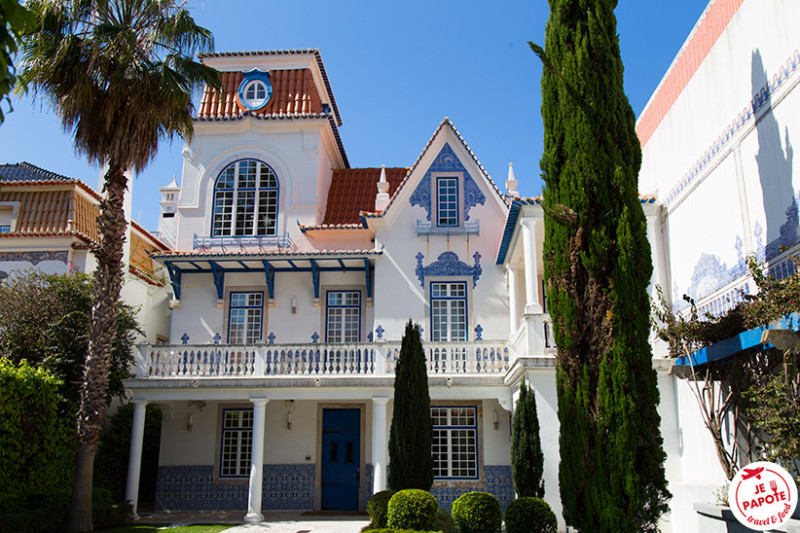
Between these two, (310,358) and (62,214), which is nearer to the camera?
(310,358)

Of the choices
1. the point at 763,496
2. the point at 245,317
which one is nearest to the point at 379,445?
the point at 245,317

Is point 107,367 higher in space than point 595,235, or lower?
lower

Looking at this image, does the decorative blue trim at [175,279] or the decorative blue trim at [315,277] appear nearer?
the decorative blue trim at [315,277]

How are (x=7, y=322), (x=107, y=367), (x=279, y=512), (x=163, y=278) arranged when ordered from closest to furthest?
(x=107, y=367)
(x=7, y=322)
(x=279, y=512)
(x=163, y=278)

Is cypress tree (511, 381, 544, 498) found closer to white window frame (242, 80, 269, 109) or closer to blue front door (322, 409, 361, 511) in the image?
blue front door (322, 409, 361, 511)

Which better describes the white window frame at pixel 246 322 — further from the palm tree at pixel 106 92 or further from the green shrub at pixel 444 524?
the green shrub at pixel 444 524

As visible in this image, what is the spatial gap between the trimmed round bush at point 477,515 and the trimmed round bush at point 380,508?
1.73 meters

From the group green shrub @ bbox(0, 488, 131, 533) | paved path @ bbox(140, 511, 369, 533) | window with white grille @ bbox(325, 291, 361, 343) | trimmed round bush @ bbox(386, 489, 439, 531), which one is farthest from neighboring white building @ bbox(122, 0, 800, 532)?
trimmed round bush @ bbox(386, 489, 439, 531)

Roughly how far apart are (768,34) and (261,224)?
1497 centimetres

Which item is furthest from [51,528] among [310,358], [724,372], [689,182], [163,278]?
[689,182]

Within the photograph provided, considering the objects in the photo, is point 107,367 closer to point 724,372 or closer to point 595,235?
point 595,235

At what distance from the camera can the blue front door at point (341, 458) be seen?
1880 centimetres

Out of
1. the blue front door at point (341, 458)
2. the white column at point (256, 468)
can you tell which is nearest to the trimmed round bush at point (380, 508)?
the white column at point (256, 468)

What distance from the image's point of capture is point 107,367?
14516 mm
